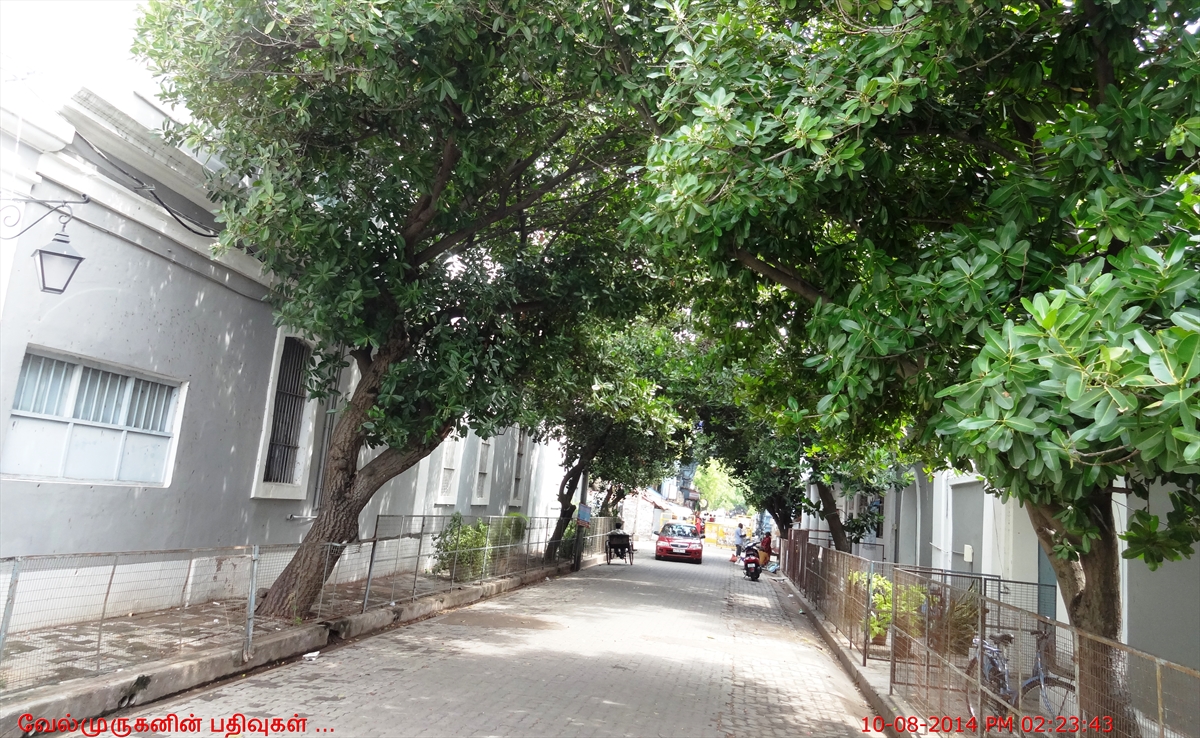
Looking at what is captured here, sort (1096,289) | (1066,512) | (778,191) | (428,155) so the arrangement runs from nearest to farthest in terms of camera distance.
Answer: (1096,289)
(1066,512)
(778,191)
(428,155)

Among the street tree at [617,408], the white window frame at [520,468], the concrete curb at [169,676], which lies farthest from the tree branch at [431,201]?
the white window frame at [520,468]

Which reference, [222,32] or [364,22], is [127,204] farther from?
[364,22]

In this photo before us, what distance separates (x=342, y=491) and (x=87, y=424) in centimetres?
281

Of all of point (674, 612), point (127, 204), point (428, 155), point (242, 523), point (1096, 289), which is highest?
point (428, 155)

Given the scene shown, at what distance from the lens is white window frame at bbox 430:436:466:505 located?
18938mm

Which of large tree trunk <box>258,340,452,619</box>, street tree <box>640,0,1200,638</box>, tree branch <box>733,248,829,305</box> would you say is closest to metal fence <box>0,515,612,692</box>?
large tree trunk <box>258,340,452,619</box>

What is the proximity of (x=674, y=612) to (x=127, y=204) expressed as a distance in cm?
1194

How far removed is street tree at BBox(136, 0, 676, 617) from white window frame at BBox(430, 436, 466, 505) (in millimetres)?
8496

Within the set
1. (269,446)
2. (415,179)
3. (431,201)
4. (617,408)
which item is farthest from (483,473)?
(415,179)

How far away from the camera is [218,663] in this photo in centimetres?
746

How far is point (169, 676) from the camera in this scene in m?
6.77

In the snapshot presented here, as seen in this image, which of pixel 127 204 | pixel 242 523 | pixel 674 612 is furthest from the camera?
pixel 674 612

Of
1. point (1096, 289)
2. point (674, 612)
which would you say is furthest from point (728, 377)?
point (1096, 289)

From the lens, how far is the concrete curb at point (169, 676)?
557cm
